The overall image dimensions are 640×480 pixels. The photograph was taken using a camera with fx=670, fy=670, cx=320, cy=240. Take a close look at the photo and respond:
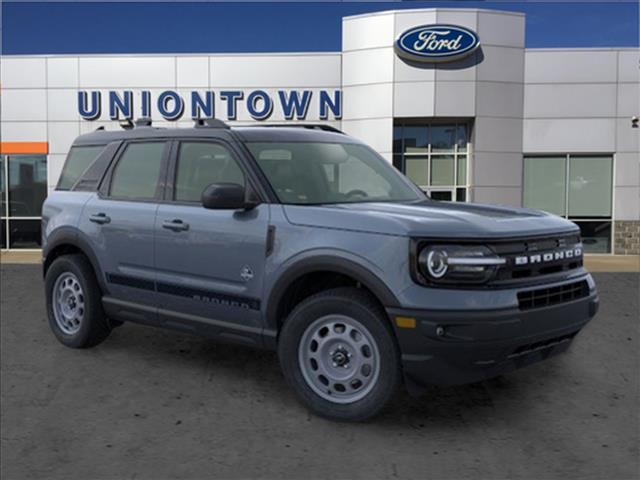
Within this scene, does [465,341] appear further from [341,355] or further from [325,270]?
[325,270]

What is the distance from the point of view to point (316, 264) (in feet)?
13.9

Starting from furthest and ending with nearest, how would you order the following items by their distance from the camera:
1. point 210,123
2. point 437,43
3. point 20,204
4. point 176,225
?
point 20,204, point 437,43, point 210,123, point 176,225

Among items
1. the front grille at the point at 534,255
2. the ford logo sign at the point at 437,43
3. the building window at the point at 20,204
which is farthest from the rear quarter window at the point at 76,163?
the building window at the point at 20,204

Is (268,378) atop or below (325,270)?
below

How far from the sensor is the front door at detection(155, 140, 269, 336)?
4617mm

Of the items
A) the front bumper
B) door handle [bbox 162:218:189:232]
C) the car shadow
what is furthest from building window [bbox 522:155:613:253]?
the front bumper

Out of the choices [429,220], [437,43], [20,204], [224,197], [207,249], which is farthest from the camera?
[20,204]

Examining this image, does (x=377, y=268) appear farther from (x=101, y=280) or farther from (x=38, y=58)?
(x=38, y=58)

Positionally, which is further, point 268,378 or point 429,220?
point 268,378

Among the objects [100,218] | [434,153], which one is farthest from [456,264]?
[434,153]

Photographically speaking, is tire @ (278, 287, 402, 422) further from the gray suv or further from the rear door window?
the rear door window

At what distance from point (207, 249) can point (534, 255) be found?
2.24 meters

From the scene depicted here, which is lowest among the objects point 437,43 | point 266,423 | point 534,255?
point 266,423

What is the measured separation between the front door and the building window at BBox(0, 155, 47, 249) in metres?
16.7
